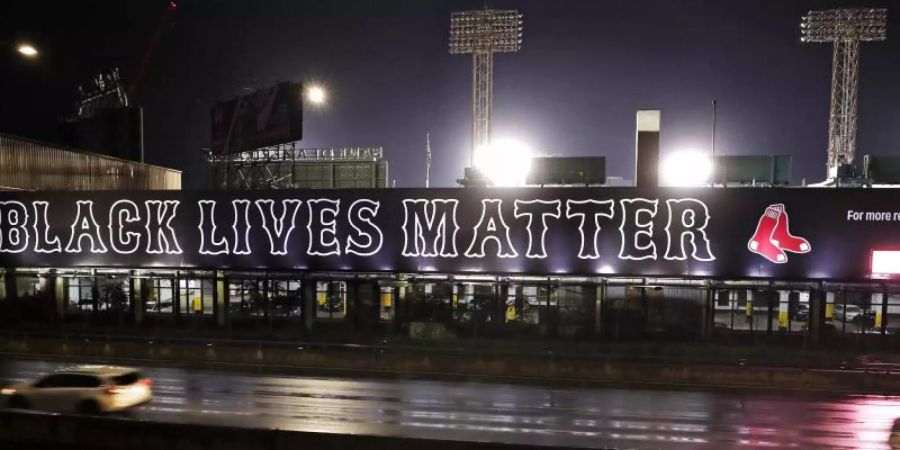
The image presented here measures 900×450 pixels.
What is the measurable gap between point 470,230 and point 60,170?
78.0 feet

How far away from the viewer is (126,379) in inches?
605

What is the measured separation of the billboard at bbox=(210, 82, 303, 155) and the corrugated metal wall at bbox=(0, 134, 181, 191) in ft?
24.4

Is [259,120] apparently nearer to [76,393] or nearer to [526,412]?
[76,393]

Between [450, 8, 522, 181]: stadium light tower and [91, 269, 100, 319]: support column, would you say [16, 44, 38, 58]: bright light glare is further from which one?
[450, 8, 522, 181]: stadium light tower

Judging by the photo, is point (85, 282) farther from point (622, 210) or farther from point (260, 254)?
point (622, 210)

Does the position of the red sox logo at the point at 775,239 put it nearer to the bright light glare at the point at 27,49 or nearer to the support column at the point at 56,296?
the bright light glare at the point at 27,49

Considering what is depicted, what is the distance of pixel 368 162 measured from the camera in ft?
112

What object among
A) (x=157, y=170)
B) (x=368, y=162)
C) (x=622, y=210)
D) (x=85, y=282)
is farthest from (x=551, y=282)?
(x=157, y=170)

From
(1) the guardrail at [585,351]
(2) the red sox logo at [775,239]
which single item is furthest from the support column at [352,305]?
(2) the red sox logo at [775,239]

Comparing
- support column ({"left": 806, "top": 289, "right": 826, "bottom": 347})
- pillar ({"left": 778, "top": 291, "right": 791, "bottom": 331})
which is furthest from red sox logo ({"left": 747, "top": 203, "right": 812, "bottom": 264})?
pillar ({"left": 778, "top": 291, "right": 791, "bottom": 331})

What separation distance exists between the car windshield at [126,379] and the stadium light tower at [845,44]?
3982 cm

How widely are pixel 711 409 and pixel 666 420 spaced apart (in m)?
2.10

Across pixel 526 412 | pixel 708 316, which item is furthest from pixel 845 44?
pixel 526 412

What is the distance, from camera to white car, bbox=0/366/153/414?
14773mm
